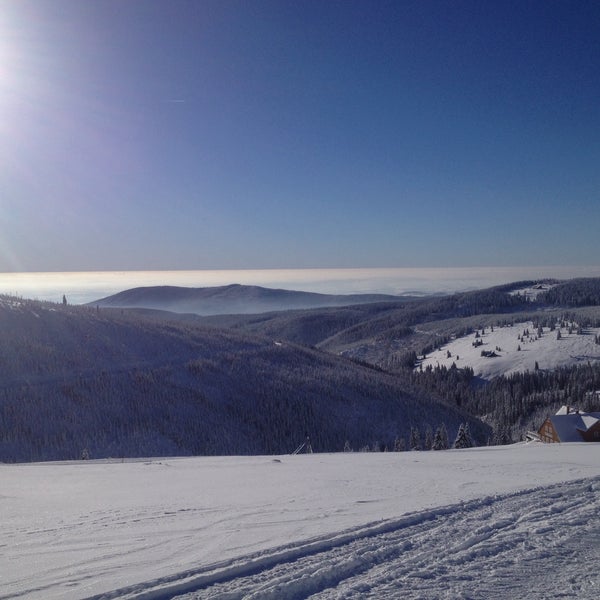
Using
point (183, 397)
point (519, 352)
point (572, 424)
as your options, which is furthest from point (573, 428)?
point (519, 352)

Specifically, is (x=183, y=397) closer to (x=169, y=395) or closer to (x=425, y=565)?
(x=169, y=395)

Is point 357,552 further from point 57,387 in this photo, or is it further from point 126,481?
point 57,387

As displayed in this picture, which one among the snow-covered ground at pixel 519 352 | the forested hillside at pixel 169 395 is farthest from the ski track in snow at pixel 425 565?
the snow-covered ground at pixel 519 352

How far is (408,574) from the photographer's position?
18.6 ft

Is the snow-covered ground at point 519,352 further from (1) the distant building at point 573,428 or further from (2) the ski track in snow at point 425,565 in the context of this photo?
(2) the ski track in snow at point 425,565

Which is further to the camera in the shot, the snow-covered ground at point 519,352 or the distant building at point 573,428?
the snow-covered ground at point 519,352

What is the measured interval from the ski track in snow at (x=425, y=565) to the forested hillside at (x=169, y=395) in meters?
40.6

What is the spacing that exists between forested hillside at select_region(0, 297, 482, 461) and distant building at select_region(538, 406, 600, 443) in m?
16.0

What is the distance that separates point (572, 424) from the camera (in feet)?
148

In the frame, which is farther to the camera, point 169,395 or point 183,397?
point 183,397

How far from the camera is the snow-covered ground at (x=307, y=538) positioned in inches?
214

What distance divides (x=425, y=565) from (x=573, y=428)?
4573 centimetres

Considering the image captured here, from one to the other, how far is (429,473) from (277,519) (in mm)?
6748

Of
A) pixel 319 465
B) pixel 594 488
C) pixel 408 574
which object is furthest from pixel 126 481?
pixel 594 488
